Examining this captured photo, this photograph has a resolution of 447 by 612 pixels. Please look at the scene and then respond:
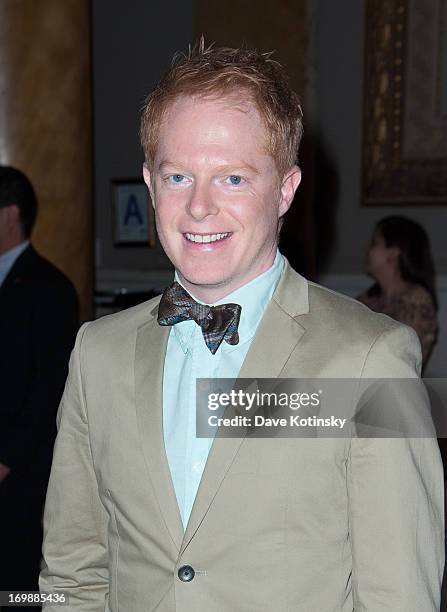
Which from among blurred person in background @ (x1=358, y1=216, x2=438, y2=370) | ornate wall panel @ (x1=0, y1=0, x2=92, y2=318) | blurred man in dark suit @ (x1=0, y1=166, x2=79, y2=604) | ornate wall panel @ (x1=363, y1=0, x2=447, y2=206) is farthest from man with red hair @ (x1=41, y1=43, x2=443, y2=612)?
ornate wall panel @ (x1=363, y1=0, x2=447, y2=206)

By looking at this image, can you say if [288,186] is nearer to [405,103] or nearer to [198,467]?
[198,467]

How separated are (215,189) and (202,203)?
0.10ft

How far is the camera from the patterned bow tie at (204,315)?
1.32 m

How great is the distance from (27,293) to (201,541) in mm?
1751

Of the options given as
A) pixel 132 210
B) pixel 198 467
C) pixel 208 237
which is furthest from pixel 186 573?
pixel 132 210

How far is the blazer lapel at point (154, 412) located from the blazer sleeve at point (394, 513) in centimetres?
28

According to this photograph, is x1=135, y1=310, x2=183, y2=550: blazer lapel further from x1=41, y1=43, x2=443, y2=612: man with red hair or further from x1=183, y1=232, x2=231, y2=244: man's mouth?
x1=183, y1=232, x2=231, y2=244: man's mouth

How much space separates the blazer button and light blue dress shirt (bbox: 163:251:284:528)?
7cm

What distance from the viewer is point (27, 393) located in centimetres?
279

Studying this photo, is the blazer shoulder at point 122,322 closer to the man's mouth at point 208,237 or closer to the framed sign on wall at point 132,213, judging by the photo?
the man's mouth at point 208,237

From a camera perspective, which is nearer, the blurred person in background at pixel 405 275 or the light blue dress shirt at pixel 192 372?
the light blue dress shirt at pixel 192 372

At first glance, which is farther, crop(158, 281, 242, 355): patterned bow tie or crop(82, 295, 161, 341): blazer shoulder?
crop(82, 295, 161, 341): blazer shoulder

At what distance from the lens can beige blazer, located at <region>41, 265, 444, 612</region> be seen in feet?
3.94

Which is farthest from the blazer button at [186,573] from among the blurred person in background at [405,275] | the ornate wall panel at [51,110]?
the blurred person in background at [405,275]
